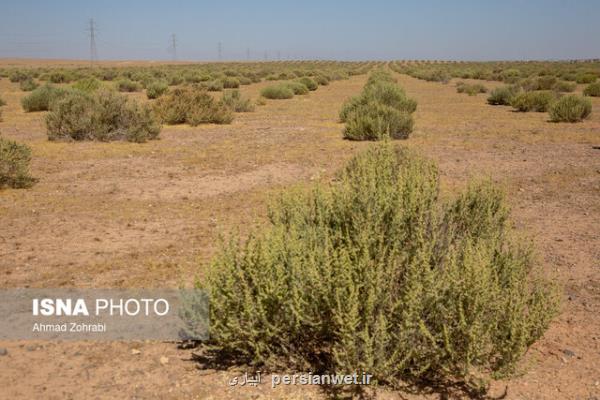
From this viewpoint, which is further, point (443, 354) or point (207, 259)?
point (207, 259)

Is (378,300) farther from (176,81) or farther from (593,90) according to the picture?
(176,81)

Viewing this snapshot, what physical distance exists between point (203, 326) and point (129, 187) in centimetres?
615

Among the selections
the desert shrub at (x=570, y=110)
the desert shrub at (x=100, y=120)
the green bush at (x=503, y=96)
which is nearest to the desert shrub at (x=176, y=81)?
the green bush at (x=503, y=96)

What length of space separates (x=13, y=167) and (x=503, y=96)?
2276cm

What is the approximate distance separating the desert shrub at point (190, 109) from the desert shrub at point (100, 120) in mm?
3066

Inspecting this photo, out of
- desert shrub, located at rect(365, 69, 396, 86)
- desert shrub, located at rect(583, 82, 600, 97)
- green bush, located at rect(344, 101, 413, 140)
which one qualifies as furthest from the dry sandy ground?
desert shrub, located at rect(583, 82, 600, 97)

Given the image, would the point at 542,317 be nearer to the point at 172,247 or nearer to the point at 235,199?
the point at 172,247

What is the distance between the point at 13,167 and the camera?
368 inches

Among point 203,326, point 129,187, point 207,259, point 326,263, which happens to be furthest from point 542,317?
point 129,187

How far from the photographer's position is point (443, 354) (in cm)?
328

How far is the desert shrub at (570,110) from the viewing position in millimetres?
18219

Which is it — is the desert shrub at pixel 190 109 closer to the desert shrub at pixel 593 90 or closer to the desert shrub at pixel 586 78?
the desert shrub at pixel 593 90

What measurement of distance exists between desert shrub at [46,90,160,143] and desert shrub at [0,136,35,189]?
180 inches

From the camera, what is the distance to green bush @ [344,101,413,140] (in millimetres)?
14180
